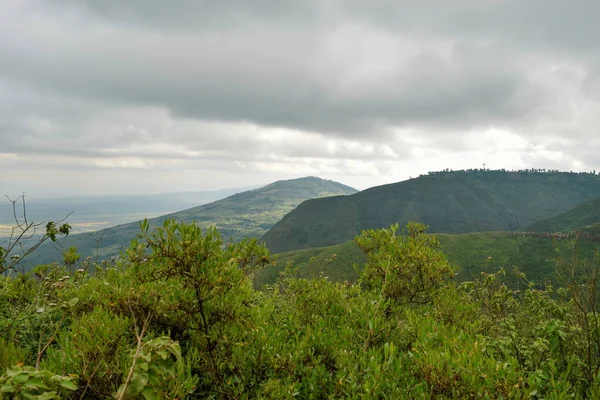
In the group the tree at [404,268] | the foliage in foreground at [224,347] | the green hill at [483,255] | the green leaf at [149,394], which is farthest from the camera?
the green hill at [483,255]

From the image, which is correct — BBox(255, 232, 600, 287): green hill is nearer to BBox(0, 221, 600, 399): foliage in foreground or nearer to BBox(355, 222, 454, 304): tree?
BBox(355, 222, 454, 304): tree

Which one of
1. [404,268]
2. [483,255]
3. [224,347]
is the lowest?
[483,255]

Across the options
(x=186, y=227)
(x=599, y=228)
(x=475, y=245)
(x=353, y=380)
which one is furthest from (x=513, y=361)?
(x=599, y=228)

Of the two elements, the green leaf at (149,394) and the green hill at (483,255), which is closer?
the green leaf at (149,394)

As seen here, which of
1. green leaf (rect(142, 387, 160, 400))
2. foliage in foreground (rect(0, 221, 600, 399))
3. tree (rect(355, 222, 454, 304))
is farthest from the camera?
tree (rect(355, 222, 454, 304))

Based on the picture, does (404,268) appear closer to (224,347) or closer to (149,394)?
(224,347)

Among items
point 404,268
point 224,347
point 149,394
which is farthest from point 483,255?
point 149,394

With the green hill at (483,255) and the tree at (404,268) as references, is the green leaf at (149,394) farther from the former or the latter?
the green hill at (483,255)

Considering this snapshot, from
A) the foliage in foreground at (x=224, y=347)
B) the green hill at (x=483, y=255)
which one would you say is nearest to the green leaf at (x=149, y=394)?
the foliage in foreground at (x=224, y=347)

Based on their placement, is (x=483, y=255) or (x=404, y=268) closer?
(x=404, y=268)

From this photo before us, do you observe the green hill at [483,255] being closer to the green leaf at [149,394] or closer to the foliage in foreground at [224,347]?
the foliage in foreground at [224,347]

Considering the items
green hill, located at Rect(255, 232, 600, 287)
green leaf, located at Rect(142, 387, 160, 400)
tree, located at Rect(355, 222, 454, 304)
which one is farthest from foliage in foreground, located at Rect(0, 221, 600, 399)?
green hill, located at Rect(255, 232, 600, 287)

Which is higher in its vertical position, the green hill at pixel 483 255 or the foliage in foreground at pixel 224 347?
the foliage in foreground at pixel 224 347

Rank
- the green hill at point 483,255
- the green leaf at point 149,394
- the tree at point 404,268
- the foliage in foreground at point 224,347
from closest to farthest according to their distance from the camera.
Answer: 1. the green leaf at point 149,394
2. the foliage in foreground at point 224,347
3. the tree at point 404,268
4. the green hill at point 483,255
